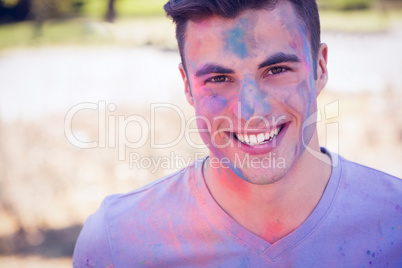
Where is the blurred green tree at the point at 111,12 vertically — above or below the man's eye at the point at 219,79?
above

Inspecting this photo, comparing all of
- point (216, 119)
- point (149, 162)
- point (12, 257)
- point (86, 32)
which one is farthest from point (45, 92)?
point (216, 119)

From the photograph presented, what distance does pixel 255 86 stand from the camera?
164 cm

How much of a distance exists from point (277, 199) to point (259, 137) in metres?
0.35

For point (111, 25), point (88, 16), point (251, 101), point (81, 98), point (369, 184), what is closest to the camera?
point (251, 101)

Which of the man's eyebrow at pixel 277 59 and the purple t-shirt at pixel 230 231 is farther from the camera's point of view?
the purple t-shirt at pixel 230 231

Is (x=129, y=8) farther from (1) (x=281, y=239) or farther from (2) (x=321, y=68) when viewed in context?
(1) (x=281, y=239)

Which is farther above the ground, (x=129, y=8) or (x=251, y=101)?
(x=129, y=8)

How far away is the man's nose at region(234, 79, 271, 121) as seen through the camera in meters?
1.63

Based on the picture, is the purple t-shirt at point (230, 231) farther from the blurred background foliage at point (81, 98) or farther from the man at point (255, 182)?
the blurred background foliage at point (81, 98)

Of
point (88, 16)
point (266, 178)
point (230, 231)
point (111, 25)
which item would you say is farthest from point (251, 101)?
point (88, 16)

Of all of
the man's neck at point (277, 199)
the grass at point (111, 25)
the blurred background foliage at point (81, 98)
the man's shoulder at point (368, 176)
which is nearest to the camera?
the man's neck at point (277, 199)

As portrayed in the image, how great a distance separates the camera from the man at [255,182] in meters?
1.67

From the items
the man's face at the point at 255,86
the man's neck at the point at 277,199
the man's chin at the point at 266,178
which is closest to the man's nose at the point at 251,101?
the man's face at the point at 255,86

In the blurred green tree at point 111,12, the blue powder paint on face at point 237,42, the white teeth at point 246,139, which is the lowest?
the white teeth at point 246,139
